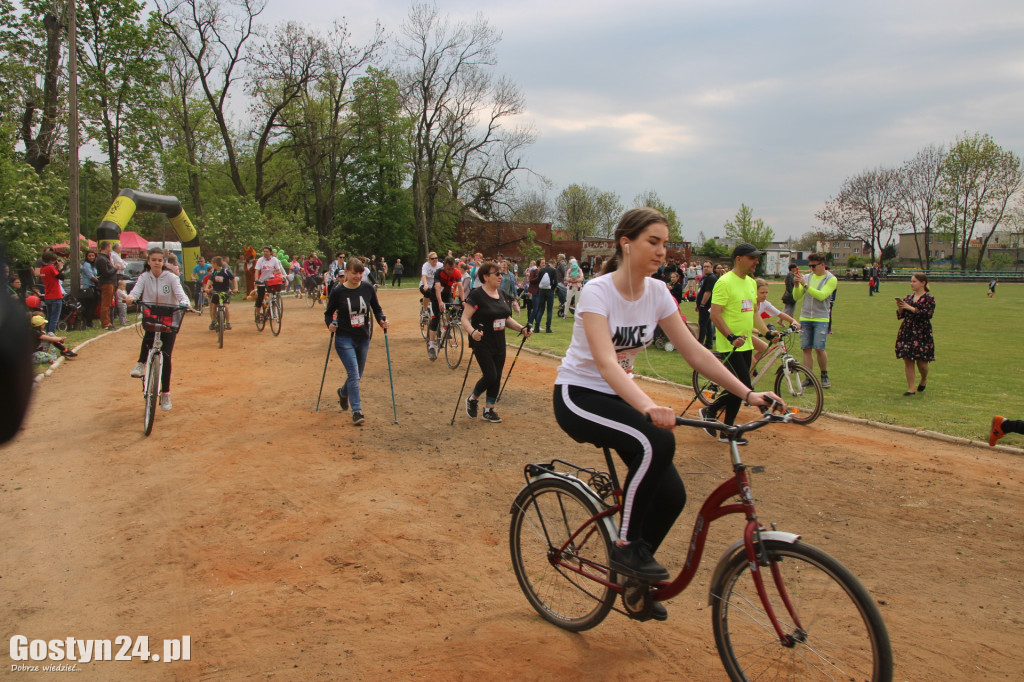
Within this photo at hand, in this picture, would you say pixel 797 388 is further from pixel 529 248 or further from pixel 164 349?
pixel 529 248

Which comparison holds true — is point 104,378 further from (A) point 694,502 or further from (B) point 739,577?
(B) point 739,577

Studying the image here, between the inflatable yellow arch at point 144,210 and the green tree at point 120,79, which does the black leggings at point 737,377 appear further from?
the green tree at point 120,79

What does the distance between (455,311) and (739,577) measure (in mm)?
10795

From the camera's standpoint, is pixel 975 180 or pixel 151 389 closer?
pixel 151 389

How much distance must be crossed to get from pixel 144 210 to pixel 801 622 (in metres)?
31.1

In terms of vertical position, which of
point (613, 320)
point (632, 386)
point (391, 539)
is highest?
point (613, 320)

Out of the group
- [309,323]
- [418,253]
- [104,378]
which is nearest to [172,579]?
[104,378]

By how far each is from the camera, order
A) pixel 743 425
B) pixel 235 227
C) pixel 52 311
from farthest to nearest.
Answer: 1. pixel 235 227
2. pixel 52 311
3. pixel 743 425

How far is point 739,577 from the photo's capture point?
295cm

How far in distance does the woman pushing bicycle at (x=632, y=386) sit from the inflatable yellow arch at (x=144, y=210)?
74.5 ft

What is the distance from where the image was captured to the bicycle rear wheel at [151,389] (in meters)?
7.88

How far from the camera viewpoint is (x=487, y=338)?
28.9 feet

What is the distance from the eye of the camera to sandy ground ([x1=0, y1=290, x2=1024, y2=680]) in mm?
3545

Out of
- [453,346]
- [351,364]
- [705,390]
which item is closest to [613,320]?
[351,364]
